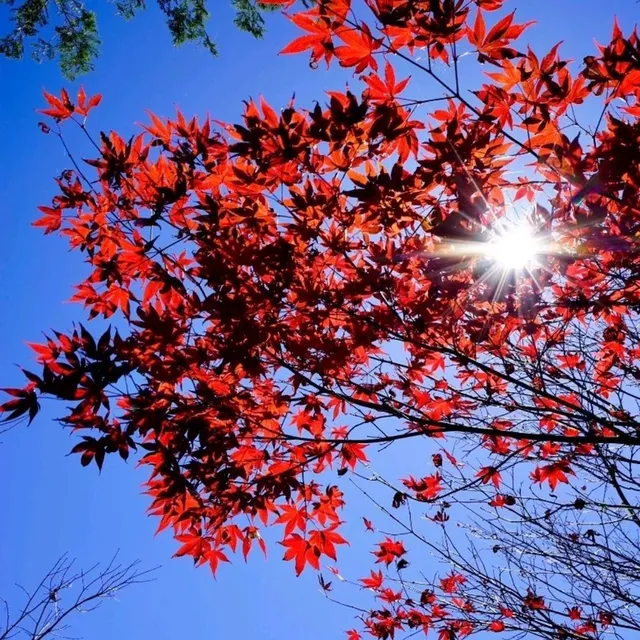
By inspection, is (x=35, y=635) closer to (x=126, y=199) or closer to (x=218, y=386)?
(x=218, y=386)

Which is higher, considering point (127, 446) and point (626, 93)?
point (626, 93)

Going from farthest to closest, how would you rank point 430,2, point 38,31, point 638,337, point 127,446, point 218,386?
point 38,31 < point 638,337 < point 218,386 < point 127,446 < point 430,2

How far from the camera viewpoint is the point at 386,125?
8.21 ft

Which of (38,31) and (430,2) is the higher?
(38,31)

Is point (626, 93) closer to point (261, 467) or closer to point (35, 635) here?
point (261, 467)

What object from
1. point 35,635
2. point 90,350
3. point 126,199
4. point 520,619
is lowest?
point 520,619

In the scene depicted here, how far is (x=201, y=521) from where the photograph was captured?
3.20 meters

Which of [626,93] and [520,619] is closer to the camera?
[626,93]

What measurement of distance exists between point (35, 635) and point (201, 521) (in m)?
2.61

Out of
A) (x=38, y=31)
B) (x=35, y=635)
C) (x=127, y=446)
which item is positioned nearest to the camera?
(x=127, y=446)

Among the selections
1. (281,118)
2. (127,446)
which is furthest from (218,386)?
(281,118)

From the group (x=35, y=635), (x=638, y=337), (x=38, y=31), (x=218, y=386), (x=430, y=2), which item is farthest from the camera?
(x=38, y=31)

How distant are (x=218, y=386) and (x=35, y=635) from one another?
3.36 m

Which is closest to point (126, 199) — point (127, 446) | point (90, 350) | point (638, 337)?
point (90, 350)
